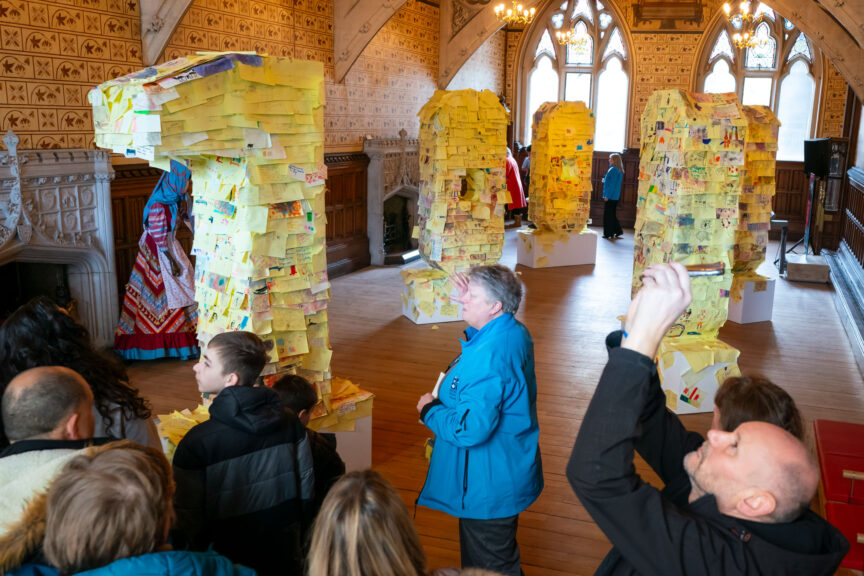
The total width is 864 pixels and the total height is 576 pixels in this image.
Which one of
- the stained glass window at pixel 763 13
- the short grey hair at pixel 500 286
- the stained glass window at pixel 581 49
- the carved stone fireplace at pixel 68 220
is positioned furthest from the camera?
the stained glass window at pixel 581 49

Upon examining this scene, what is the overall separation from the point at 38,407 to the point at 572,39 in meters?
12.9

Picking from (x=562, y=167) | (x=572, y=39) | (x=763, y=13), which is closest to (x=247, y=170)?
(x=562, y=167)

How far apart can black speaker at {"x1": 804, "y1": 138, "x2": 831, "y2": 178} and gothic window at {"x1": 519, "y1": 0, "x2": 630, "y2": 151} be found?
499 cm

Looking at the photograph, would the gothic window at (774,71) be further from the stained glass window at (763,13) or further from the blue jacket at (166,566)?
the blue jacket at (166,566)

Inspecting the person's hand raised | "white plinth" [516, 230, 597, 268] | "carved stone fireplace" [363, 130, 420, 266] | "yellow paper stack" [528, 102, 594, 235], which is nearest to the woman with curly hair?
the person's hand raised

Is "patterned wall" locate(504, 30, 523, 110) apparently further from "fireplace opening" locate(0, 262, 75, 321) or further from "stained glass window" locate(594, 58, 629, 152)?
"fireplace opening" locate(0, 262, 75, 321)

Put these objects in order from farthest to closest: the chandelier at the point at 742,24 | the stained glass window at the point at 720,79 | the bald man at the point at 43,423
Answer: the stained glass window at the point at 720,79 < the chandelier at the point at 742,24 < the bald man at the point at 43,423

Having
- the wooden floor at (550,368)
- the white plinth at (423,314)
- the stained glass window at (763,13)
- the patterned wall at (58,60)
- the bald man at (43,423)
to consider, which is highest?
the stained glass window at (763,13)

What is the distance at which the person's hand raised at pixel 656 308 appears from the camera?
1395 mm

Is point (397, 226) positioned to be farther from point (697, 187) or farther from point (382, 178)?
point (697, 187)

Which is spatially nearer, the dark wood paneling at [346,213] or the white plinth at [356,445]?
the white plinth at [356,445]

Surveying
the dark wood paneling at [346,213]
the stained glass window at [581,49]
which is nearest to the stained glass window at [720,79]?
the stained glass window at [581,49]

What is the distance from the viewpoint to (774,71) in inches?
551

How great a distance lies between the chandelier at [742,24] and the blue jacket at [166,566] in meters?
11.5
